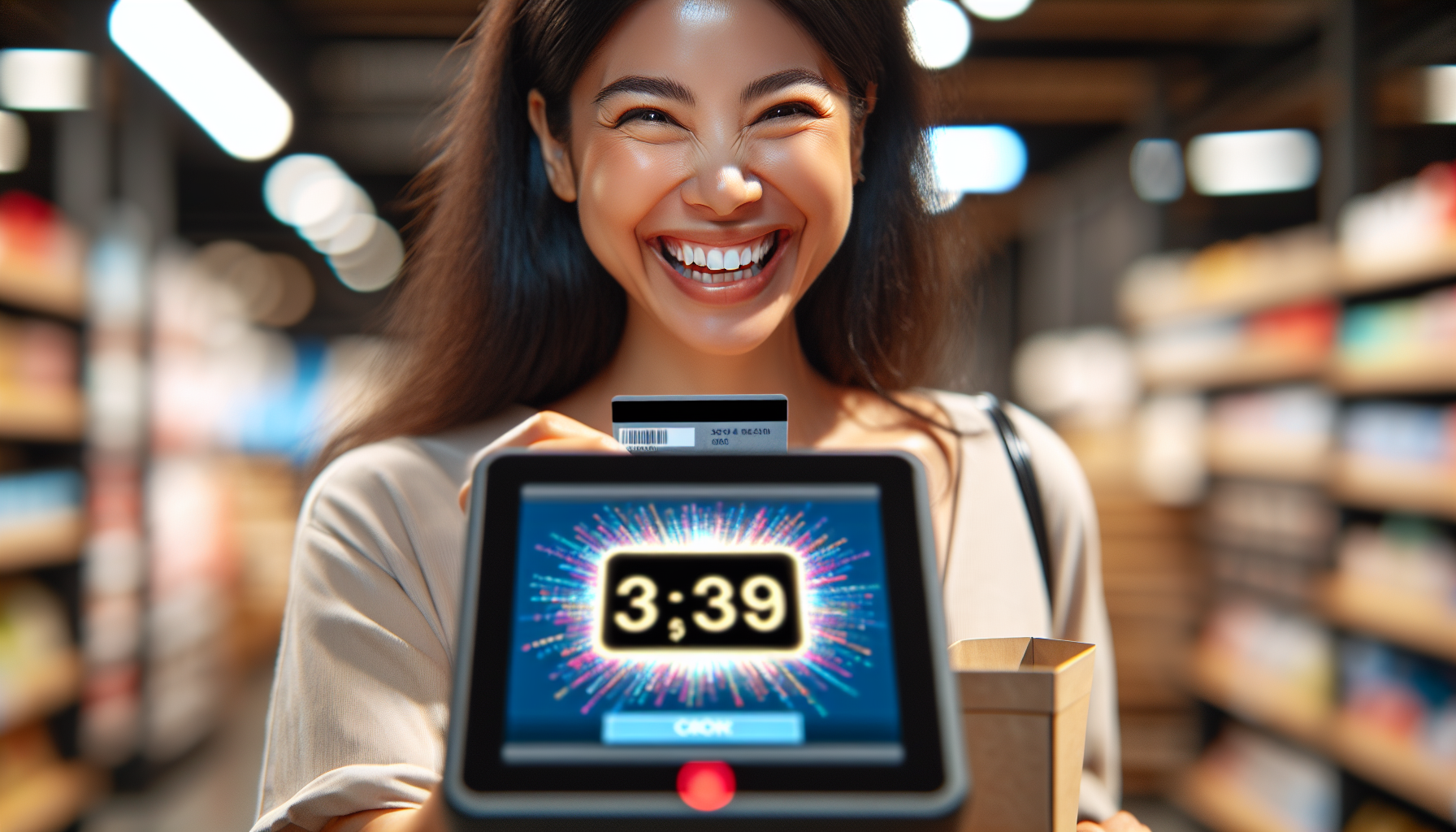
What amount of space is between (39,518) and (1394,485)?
4.78m

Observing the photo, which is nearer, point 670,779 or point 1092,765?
point 670,779

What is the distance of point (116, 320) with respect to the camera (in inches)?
174

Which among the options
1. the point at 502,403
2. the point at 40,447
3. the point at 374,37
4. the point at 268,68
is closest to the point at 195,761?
the point at 40,447

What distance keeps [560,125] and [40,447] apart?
386 centimetres

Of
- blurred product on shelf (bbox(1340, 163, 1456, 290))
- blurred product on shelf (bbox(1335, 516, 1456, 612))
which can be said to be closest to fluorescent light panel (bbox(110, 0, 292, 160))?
blurred product on shelf (bbox(1340, 163, 1456, 290))

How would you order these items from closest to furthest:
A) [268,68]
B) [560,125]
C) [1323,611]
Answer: [560,125]
[1323,611]
[268,68]

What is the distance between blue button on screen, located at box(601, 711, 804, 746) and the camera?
562 millimetres

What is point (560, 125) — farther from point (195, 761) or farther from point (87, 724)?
point (195, 761)

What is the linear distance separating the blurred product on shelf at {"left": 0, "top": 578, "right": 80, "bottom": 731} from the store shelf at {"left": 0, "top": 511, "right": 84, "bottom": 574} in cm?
13

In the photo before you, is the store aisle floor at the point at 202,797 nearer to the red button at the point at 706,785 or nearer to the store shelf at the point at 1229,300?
the red button at the point at 706,785

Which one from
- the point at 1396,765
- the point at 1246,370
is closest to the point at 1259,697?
the point at 1396,765

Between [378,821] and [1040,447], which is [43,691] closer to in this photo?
[378,821]

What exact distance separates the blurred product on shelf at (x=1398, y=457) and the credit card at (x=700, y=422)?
3.08 metres

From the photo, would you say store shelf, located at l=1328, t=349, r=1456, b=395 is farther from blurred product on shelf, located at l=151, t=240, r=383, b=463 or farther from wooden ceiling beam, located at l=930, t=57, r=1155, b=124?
blurred product on shelf, located at l=151, t=240, r=383, b=463
